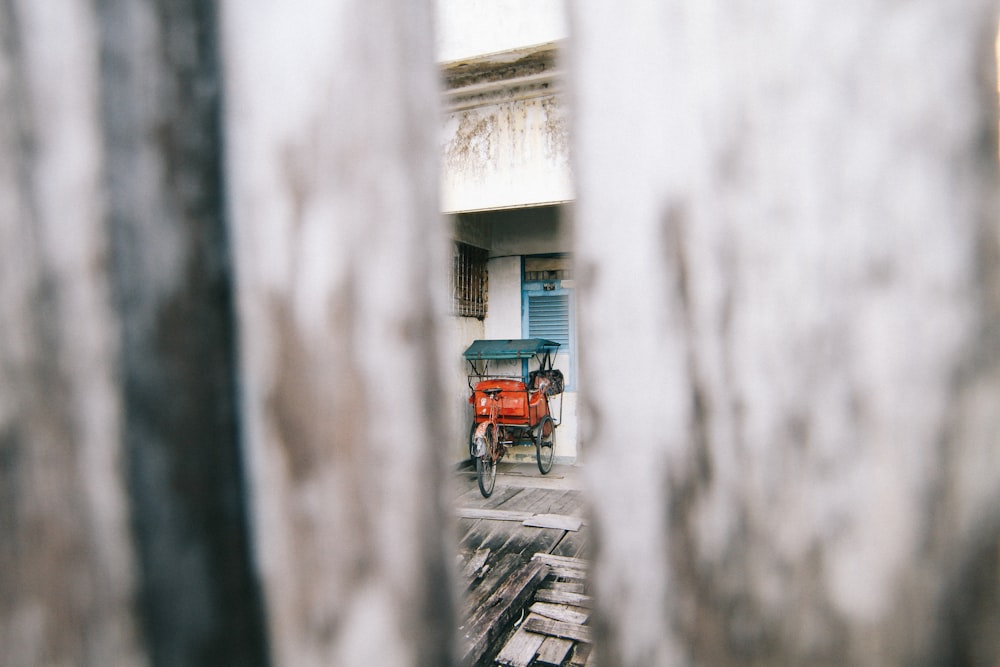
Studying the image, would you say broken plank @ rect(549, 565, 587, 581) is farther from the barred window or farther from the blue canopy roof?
the barred window

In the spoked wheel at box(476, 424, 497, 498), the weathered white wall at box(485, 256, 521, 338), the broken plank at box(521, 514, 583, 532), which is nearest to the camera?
the broken plank at box(521, 514, 583, 532)

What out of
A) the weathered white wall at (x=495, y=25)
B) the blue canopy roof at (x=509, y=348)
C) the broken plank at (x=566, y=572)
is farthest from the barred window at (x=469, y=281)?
the broken plank at (x=566, y=572)

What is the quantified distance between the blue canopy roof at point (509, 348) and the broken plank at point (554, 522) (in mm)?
2266

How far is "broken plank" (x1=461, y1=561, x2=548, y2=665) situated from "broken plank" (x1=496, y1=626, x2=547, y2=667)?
0.08 meters

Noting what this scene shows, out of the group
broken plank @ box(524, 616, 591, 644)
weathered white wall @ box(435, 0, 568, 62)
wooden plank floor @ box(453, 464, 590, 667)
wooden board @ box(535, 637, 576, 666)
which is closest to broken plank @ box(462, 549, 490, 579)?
wooden plank floor @ box(453, 464, 590, 667)

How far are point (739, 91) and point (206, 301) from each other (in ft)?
0.71

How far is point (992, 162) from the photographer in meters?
0.18

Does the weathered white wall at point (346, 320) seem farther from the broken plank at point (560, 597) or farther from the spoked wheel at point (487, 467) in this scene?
the spoked wheel at point (487, 467)

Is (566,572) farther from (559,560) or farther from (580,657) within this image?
(580,657)

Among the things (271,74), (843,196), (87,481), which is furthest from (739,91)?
(87,481)

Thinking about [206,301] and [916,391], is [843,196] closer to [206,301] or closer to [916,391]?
[916,391]

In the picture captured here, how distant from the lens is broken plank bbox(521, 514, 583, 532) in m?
4.80

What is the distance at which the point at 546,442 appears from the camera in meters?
7.27

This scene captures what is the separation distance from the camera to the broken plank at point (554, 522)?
15.8ft
